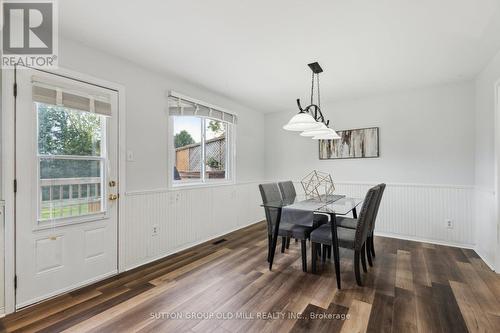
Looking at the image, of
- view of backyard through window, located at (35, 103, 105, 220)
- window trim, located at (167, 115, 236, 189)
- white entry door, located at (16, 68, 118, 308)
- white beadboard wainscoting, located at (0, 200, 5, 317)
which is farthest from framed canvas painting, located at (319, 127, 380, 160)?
white beadboard wainscoting, located at (0, 200, 5, 317)

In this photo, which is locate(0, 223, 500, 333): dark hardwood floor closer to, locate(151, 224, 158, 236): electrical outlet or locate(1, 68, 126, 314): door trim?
locate(1, 68, 126, 314): door trim

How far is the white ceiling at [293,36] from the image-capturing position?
72.1 inches

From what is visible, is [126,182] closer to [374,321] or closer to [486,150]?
[374,321]

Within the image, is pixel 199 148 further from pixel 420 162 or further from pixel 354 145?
pixel 420 162

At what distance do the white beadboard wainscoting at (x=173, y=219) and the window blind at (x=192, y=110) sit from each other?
1107mm

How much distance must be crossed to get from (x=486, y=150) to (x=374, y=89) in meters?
1.66

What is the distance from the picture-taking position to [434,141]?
3.65m

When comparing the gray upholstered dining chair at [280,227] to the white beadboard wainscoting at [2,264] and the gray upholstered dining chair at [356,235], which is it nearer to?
the gray upholstered dining chair at [356,235]

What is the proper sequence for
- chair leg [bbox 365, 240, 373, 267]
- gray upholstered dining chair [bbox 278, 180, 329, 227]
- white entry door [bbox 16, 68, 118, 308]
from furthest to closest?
gray upholstered dining chair [bbox 278, 180, 329, 227], chair leg [bbox 365, 240, 373, 267], white entry door [bbox 16, 68, 118, 308]

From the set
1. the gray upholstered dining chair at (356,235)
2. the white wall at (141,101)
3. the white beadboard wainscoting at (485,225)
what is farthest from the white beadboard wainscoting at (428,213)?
the white wall at (141,101)

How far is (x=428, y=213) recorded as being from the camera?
3.65m

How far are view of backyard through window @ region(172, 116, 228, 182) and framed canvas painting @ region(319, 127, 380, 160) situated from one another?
199 cm

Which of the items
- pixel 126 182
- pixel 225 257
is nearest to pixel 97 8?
pixel 126 182

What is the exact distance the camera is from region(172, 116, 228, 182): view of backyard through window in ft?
11.4
